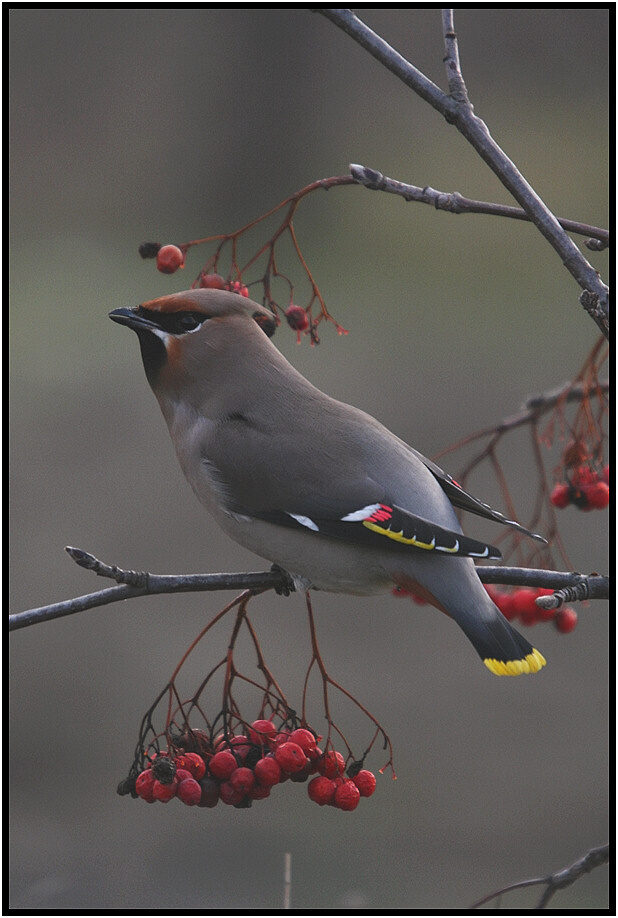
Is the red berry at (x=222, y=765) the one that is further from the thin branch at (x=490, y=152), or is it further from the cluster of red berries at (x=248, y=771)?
the thin branch at (x=490, y=152)

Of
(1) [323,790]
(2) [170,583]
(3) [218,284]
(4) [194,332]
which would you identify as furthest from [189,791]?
(3) [218,284]

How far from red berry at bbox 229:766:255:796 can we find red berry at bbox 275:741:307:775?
0.06 m

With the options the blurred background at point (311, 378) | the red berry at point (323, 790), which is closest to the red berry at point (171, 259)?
the red berry at point (323, 790)

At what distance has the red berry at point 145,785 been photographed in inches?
80.6

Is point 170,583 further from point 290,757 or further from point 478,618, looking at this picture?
point 478,618

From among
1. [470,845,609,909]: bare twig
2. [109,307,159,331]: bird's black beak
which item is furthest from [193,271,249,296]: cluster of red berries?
[470,845,609,909]: bare twig

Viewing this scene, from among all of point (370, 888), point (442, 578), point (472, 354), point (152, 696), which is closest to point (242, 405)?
point (442, 578)

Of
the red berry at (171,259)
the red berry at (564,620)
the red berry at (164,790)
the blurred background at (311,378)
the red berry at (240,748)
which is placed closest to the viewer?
the red berry at (164,790)

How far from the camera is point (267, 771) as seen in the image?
2064 millimetres

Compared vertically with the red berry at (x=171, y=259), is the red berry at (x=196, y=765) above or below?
below

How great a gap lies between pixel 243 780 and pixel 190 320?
1.01 metres

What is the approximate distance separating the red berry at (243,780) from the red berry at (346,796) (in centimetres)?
18

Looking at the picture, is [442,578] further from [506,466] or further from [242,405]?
[506,466]

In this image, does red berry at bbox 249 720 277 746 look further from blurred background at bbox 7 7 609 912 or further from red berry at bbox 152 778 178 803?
blurred background at bbox 7 7 609 912
